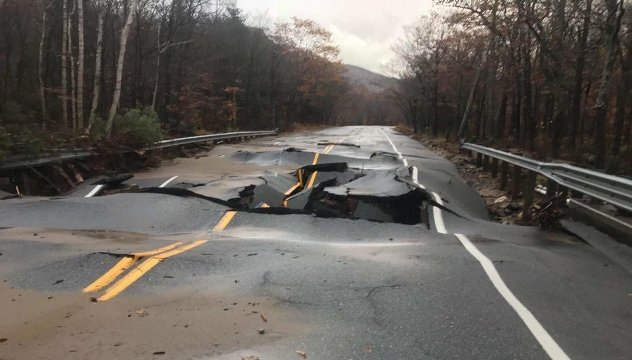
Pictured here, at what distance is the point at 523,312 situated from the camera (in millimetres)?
4746

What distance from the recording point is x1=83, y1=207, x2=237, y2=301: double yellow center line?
500cm

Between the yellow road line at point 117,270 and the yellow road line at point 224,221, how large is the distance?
1.74 metres

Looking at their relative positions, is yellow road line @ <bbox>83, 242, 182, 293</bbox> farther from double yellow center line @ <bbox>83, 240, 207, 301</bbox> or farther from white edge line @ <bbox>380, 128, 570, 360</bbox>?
white edge line @ <bbox>380, 128, 570, 360</bbox>

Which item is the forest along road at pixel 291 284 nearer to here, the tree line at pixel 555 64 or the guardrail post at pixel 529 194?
the guardrail post at pixel 529 194

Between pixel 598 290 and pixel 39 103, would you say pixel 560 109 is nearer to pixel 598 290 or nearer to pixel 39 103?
pixel 598 290

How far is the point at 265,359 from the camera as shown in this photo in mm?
3623

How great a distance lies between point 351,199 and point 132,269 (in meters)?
5.49

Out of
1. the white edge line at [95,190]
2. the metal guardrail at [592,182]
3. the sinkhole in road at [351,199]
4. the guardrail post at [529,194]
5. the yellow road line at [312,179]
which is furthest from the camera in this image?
the yellow road line at [312,179]

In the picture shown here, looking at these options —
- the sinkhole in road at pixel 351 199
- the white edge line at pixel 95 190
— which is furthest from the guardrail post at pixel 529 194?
the white edge line at pixel 95 190

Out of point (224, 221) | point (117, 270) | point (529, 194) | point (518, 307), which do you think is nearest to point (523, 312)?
point (518, 307)

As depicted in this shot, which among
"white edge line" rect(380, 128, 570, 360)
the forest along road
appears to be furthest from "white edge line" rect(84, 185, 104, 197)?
"white edge line" rect(380, 128, 570, 360)

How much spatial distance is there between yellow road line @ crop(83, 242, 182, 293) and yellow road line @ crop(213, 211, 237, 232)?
5.72 ft

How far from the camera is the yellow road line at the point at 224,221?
27.5 feet

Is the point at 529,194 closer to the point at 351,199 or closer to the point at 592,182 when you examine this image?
the point at 592,182
